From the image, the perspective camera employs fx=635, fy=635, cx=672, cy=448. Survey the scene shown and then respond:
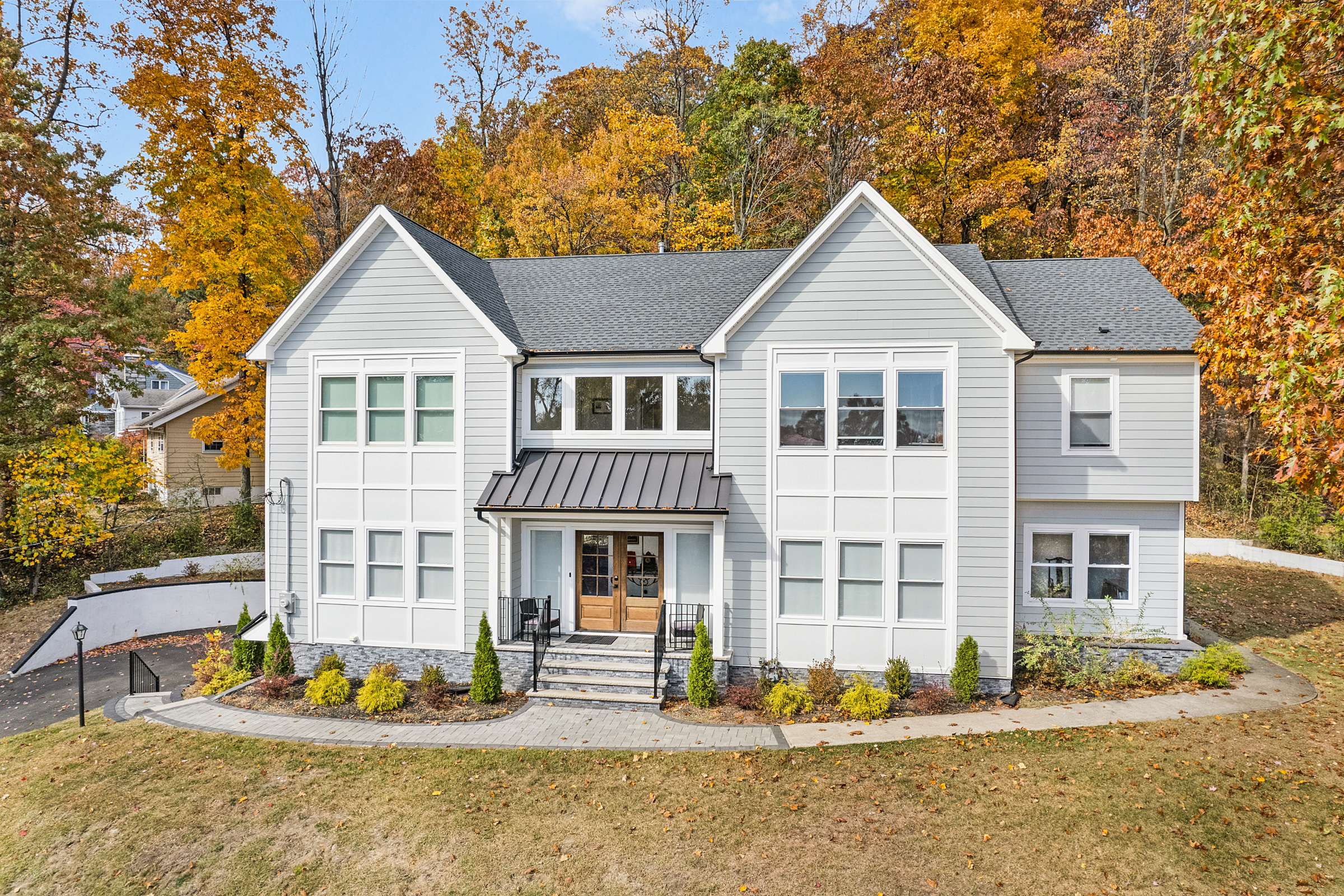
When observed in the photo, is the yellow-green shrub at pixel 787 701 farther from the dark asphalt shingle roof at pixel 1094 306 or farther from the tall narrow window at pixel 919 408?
the dark asphalt shingle roof at pixel 1094 306

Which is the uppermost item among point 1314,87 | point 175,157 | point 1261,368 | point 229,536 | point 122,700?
point 175,157

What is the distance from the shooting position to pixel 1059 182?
24.9 meters

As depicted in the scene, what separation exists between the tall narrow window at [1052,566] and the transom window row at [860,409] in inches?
131

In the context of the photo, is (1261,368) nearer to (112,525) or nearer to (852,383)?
(852,383)

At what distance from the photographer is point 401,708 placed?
11.8 metres

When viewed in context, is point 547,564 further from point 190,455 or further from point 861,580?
point 190,455

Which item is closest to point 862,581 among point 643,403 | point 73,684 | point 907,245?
point 643,403

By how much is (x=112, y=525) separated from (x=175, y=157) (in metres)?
11.7

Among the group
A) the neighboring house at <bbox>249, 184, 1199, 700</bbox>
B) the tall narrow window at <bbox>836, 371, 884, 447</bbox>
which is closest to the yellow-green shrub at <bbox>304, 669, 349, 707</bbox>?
the neighboring house at <bbox>249, 184, 1199, 700</bbox>

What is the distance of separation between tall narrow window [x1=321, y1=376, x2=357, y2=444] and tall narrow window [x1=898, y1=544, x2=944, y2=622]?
1142 centimetres

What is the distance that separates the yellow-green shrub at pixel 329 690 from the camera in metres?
12.0

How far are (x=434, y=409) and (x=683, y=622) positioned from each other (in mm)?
6722

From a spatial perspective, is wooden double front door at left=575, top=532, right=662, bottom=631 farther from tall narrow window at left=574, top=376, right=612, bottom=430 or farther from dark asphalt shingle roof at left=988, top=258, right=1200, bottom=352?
dark asphalt shingle roof at left=988, top=258, right=1200, bottom=352

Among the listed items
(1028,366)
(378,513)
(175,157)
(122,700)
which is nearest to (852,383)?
(1028,366)
